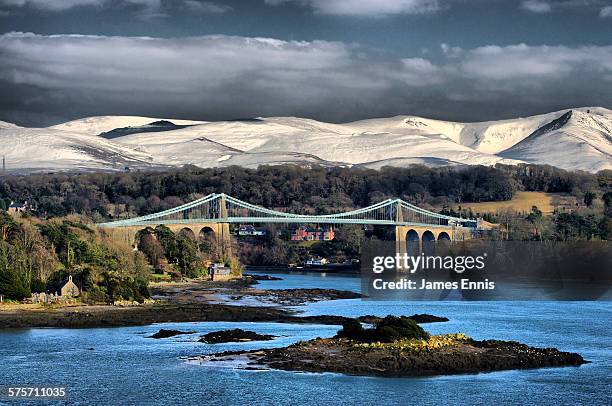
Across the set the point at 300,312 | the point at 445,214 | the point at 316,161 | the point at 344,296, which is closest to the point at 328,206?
the point at 445,214

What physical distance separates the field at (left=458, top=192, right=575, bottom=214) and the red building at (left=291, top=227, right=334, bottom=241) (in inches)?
557

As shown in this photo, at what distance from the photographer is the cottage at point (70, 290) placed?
53438 millimetres

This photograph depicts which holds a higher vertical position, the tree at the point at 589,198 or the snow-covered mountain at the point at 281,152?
the snow-covered mountain at the point at 281,152

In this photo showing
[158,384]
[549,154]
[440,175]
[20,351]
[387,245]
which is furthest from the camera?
[549,154]

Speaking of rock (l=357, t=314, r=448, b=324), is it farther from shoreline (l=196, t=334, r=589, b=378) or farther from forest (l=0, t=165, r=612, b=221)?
forest (l=0, t=165, r=612, b=221)

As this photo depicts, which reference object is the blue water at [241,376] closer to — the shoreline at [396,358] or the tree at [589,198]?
the shoreline at [396,358]

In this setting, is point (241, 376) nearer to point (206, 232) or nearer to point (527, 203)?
point (206, 232)

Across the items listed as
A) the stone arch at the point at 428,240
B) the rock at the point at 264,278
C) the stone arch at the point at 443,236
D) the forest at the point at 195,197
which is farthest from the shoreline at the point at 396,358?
the stone arch at the point at 443,236

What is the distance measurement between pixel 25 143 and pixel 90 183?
52.0 metres

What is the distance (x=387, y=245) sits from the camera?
106m

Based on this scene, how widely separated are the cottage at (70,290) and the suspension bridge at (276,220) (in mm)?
23935

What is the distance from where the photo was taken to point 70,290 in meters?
53.7

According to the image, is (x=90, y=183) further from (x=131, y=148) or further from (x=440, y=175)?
(x=131, y=148)

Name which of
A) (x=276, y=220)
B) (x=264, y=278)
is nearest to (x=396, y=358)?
(x=264, y=278)
